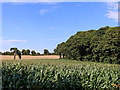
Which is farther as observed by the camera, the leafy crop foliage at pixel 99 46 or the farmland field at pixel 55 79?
the leafy crop foliage at pixel 99 46

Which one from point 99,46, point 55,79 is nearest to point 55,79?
point 55,79

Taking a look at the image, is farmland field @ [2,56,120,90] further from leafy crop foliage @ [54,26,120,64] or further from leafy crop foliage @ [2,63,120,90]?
leafy crop foliage @ [54,26,120,64]

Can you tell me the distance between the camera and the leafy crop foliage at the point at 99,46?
1322 centimetres

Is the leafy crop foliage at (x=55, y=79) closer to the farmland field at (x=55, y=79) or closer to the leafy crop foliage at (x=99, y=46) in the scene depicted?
the farmland field at (x=55, y=79)

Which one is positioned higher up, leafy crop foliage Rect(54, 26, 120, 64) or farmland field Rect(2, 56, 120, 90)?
leafy crop foliage Rect(54, 26, 120, 64)

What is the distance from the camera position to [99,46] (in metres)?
14.2

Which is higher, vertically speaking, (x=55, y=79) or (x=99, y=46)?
(x=99, y=46)

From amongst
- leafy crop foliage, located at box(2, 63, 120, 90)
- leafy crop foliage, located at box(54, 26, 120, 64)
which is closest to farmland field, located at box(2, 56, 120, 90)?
leafy crop foliage, located at box(2, 63, 120, 90)

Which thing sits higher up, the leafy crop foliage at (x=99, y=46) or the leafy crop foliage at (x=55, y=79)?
the leafy crop foliage at (x=99, y=46)

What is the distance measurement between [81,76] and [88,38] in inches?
416

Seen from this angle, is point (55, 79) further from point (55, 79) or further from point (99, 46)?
point (99, 46)

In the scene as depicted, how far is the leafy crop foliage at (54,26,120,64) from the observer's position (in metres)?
13.2

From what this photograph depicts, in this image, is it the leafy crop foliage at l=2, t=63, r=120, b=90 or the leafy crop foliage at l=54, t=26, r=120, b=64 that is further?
the leafy crop foliage at l=54, t=26, r=120, b=64

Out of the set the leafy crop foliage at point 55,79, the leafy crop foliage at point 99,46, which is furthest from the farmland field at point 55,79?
the leafy crop foliage at point 99,46
